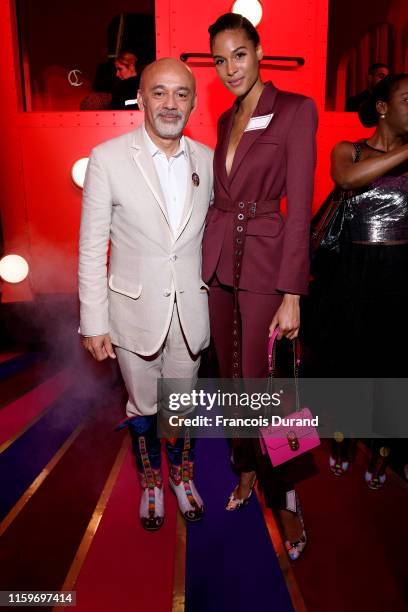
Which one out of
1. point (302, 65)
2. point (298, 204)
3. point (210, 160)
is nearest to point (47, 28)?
point (302, 65)

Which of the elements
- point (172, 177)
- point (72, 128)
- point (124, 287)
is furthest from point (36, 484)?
point (72, 128)

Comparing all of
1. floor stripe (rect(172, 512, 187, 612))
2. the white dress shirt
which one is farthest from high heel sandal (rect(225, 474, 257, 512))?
the white dress shirt

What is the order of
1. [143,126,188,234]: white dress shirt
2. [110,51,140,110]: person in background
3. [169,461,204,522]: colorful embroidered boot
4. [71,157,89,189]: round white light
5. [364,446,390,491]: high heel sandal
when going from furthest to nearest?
[110,51,140,110]: person in background → [71,157,89,189]: round white light → [364,446,390,491]: high heel sandal → [169,461,204,522]: colorful embroidered boot → [143,126,188,234]: white dress shirt

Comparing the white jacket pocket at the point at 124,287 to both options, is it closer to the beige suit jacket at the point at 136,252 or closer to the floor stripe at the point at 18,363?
the beige suit jacket at the point at 136,252

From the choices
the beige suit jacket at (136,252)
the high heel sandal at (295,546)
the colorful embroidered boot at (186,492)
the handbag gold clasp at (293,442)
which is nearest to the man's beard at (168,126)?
the beige suit jacket at (136,252)

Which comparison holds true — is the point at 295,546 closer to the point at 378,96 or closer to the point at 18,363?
the point at 378,96

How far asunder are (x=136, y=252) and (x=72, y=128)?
242 cm

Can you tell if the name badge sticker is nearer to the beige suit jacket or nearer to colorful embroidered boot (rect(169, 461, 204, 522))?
the beige suit jacket

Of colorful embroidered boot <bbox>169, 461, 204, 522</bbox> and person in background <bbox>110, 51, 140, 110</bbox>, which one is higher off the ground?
person in background <bbox>110, 51, 140, 110</bbox>

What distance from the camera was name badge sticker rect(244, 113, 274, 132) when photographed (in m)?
1.68

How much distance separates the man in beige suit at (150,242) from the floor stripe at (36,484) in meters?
0.68

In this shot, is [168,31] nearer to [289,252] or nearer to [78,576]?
[289,252]

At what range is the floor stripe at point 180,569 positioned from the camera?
5.26 ft

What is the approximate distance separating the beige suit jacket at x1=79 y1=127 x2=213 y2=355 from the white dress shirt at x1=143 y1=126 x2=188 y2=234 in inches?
1.5
